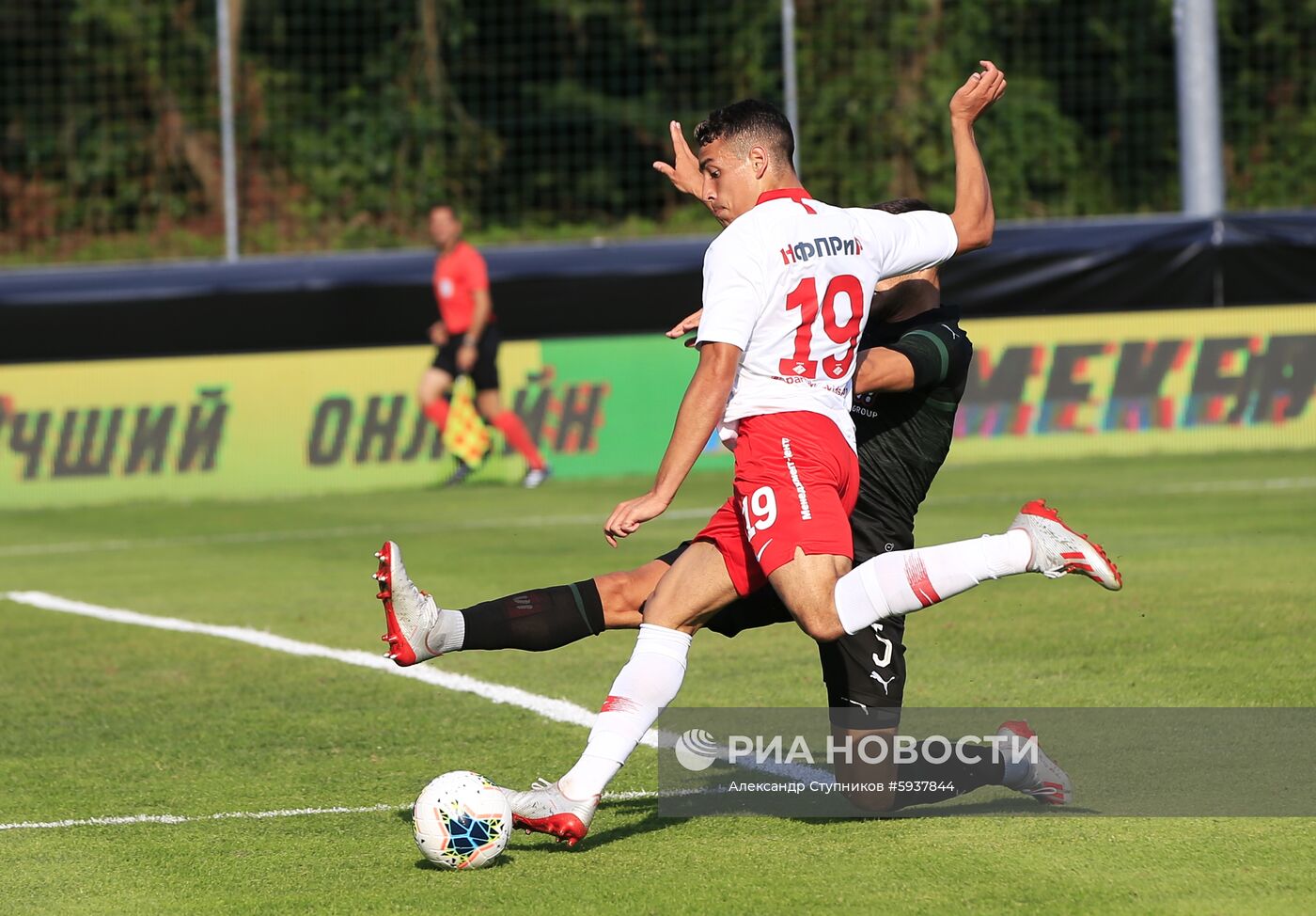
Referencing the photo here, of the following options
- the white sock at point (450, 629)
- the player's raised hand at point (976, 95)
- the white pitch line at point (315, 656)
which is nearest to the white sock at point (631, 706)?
the white sock at point (450, 629)

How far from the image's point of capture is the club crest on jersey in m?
4.95

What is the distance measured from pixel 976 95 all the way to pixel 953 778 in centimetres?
193

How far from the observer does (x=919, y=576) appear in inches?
193

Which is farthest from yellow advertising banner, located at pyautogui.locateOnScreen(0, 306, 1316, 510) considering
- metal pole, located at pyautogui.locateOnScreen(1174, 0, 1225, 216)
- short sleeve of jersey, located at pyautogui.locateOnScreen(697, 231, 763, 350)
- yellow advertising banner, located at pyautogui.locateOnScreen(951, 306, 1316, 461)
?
short sleeve of jersey, located at pyautogui.locateOnScreen(697, 231, 763, 350)

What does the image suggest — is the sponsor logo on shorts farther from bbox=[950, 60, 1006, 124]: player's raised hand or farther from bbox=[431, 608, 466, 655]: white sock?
bbox=[950, 60, 1006, 124]: player's raised hand

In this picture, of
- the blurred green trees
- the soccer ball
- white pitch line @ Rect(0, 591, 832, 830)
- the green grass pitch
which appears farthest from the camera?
the blurred green trees

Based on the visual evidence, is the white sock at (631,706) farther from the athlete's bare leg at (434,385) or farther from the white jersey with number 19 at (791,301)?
the athlete's bare leg at (434,385)

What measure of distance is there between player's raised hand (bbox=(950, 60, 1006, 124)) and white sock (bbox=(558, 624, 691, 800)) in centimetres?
171

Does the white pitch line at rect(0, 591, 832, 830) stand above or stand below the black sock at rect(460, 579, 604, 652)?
below

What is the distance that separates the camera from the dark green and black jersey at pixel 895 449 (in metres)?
5.59

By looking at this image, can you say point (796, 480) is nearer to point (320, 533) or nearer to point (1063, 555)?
point (1063, 555)

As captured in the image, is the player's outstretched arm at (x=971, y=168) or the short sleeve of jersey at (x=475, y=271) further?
the short sleeve of jersey at (x=475, y=271)

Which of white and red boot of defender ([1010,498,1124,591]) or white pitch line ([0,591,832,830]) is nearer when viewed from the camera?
white and red boot of defender ([1010,498,1124,591])

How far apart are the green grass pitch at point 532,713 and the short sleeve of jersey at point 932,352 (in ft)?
3.90
